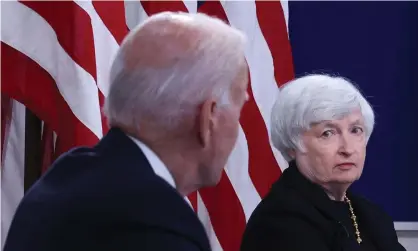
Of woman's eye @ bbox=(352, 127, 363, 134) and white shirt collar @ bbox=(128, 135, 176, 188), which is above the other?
white shirt collar @ bbox=(128, 135, 176, 188)

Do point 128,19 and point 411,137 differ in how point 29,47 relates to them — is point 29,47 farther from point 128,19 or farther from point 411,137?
point 411,137

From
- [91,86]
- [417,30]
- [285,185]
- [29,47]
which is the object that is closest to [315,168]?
[285,185]

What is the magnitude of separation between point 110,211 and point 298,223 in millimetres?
934

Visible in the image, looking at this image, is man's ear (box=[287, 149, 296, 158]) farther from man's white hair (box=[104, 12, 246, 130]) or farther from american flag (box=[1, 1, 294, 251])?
man's white hair (box=[104, 12, 246, 130])

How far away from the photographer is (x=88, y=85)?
225 cm

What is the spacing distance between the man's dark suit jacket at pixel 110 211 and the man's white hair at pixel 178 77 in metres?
0.06

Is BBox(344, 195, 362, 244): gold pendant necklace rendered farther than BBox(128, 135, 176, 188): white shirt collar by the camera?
Yes

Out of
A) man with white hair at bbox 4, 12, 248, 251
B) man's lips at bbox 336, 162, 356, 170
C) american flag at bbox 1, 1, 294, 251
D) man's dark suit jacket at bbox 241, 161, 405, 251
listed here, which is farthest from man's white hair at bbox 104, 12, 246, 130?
american flag at bbox 1, 1, 294, 251

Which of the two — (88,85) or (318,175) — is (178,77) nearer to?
(318,175)

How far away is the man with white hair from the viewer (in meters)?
1.00

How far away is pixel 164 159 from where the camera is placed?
110 centimetres

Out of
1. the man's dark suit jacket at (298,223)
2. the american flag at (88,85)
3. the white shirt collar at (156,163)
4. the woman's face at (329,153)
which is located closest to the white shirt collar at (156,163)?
the white shirt collar at (156,163)

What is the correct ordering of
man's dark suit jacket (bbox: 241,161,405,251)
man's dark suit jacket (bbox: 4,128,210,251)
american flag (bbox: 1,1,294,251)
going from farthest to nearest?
american flag (bbox: 1,1,294,251) → man's dark suit jacket (bbox: 241,161,405,251) → man's dark suit jacket (bbox: 4,128,210,251)

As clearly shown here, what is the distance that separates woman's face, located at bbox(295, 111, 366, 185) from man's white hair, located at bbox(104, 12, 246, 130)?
89 centimetres
